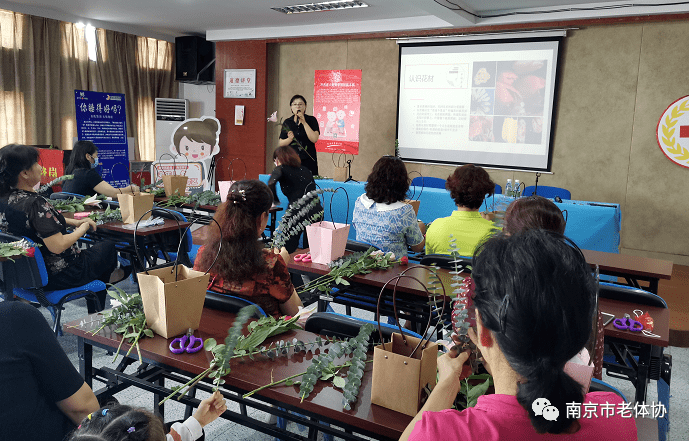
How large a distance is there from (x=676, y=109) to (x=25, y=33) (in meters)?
8.34

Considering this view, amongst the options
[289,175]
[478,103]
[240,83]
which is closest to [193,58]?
[240,83]

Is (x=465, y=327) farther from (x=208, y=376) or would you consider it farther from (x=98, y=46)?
(x=98, y=46)

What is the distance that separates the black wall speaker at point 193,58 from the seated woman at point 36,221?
6260 millimetres

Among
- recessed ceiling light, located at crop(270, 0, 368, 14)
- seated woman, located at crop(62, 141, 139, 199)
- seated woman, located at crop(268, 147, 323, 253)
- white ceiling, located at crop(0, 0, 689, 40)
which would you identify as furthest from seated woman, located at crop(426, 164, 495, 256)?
recessed ceiling light, located at crop(270, 0, 368, 14)

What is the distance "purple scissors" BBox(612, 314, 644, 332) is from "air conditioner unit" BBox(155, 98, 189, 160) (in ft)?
27.0

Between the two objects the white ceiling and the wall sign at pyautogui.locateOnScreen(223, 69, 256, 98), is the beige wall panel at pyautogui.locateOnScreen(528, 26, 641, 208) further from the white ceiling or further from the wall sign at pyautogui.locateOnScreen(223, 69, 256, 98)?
the wall sign at pyautogui.locateOnScreen(223, 69, 256, 98)

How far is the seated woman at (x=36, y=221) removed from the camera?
269cm

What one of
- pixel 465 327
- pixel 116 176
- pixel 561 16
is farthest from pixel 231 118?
pixel 465 327

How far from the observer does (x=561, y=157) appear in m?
6.10

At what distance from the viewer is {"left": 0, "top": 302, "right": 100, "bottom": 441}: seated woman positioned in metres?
1.12

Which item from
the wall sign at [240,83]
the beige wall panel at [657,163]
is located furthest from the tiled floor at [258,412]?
the wall sign at [240,83]

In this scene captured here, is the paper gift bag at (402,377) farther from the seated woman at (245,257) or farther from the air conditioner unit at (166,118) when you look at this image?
the air conditioner unit at (166,118)

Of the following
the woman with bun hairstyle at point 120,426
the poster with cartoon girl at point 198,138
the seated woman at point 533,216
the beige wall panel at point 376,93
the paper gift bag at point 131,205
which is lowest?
the woman with bun hairstyle at point 120,426

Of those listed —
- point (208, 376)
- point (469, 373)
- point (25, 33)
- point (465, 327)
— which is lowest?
point (208, 376)
